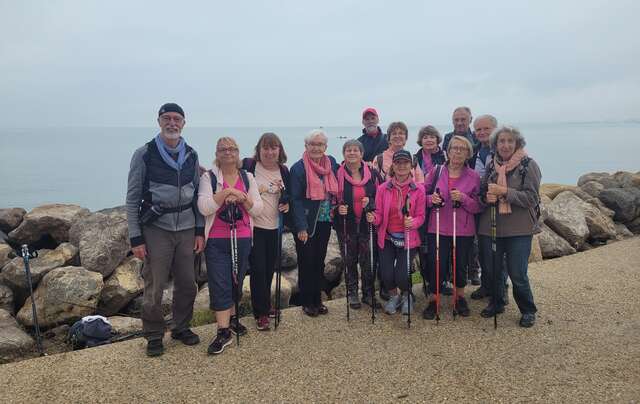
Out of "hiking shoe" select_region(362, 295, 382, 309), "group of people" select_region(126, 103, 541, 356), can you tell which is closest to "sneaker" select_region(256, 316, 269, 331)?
"group of people" select_region(126, 103, 541, 356)

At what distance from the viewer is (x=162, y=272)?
4.74m

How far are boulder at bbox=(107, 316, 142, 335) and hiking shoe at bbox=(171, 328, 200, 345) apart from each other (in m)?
1.26

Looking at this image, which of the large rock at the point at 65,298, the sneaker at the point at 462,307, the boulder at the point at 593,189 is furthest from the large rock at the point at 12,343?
the boulder at the point at 593,189

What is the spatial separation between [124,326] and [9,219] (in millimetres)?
6061

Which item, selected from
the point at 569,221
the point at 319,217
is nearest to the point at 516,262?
the point at 319,217

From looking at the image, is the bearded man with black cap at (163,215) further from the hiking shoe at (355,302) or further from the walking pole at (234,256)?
the hiking shoe at (355,302)

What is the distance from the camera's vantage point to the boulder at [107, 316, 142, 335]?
604 centimetres

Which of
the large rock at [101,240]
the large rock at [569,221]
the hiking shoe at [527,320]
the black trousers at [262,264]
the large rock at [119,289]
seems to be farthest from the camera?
the large rock at [569,221]

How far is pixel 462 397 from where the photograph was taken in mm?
4039

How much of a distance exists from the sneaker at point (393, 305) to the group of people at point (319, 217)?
0.02 metres

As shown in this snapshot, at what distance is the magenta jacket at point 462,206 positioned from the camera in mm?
5492

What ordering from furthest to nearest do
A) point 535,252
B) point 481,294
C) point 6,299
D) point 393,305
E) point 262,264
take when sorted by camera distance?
1. point 535,252
2. point 6,299
3. point 481,294
4. point 393,305
5. point 262,264

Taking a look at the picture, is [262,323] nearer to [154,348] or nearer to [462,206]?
[154,348]

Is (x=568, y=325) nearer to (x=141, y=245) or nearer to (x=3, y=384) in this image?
(x=141, y=245)
